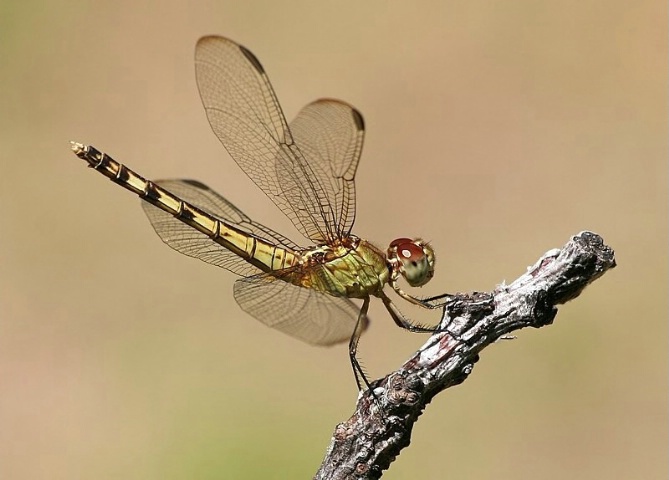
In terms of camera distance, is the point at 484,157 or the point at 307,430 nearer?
the point at 307,430

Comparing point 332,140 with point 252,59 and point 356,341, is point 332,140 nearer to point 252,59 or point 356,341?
point 252,59

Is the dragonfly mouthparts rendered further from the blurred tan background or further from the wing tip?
the blurred tan background

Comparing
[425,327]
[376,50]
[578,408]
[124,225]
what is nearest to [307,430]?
[578,408]

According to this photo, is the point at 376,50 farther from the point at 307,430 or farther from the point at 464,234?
the point at 307,430

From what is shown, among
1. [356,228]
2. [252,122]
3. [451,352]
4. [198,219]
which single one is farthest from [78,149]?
[356,228]

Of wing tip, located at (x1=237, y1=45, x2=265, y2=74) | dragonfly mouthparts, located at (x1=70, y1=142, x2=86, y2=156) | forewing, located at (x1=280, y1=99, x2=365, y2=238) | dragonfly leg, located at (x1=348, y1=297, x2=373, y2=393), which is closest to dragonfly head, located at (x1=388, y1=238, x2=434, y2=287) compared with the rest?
dragonfly leg, located at (x1=348, y1=297, x2=373, y2=393)

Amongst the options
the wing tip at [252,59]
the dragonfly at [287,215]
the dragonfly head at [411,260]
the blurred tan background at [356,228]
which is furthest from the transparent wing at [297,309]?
the blurred tan background at [356,228]

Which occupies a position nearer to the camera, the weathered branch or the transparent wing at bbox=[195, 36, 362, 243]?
the weathered branch
